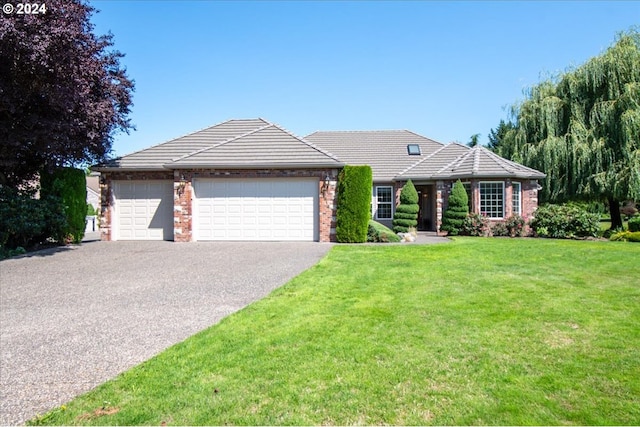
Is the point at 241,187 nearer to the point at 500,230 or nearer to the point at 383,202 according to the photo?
the point at 383,202

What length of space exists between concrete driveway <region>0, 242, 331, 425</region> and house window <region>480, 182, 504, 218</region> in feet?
32.8

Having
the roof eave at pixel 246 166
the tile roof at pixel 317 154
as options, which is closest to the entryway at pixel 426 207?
the tile roof at pixel 317 154

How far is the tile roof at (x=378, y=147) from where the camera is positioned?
2161 centimetres

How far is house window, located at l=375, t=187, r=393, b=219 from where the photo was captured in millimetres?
20969

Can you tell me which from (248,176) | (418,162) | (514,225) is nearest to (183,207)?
(248,176)

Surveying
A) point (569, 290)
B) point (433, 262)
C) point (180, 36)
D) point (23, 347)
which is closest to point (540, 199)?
point (433, 262)

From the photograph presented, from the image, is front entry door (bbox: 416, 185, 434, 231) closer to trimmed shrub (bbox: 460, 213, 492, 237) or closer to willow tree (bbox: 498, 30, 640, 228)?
trimmed shrub (bbox: 460, 213, 492, 237)

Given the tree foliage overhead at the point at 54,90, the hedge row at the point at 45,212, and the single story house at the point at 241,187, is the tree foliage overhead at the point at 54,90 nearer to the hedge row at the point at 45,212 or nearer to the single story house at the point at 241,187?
the hedge row at the point at 45,212

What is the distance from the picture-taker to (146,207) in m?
16.2

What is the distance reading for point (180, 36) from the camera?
10.4 metres

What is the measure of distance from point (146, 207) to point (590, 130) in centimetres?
2122

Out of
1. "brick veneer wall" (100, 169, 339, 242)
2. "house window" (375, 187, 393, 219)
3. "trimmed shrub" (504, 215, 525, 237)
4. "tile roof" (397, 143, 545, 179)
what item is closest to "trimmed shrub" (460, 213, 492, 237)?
"trimmed shrub" (504, 215, 525, 237)

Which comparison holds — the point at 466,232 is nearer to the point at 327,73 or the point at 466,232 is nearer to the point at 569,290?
the point at 327,73

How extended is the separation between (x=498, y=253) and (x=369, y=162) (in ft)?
38.0
